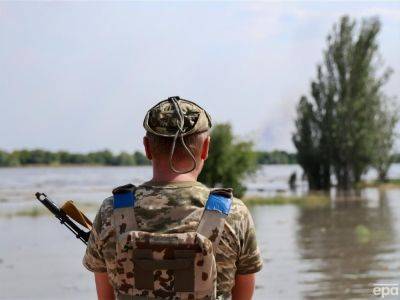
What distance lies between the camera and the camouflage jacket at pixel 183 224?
2652 mm

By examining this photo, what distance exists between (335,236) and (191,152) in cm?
1740

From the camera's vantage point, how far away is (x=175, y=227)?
2641 millimetres

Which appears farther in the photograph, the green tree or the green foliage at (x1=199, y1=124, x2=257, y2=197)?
the green tree

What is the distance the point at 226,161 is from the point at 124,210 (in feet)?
106

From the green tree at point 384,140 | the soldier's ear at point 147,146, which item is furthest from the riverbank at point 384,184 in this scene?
the soldier's ear at point 147,146

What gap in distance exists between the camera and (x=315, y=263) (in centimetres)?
1407

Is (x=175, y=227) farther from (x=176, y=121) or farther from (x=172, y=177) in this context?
(x=176, y=121)

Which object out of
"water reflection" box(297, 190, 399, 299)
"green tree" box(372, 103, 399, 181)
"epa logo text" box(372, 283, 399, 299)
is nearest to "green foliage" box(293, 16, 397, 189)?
"green tree" box(372, 103, 399, 181)

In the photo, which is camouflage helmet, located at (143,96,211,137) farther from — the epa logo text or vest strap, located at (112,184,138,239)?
the epa logo text

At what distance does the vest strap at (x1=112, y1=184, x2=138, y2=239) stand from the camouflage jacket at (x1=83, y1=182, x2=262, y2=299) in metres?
0.02

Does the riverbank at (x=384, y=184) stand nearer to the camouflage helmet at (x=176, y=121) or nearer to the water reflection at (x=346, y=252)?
the water reflection at (x=346, y=252)

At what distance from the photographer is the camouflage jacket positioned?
2.65 m

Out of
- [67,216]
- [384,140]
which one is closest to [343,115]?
[384,140]

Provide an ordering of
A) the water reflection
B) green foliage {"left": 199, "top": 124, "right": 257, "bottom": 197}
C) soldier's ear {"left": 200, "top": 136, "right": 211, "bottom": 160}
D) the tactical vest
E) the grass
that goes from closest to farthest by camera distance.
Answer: the tactical vest
soldier's ear {"left": 200, "top": 136, "right": 211, "bottom": 160}
the water reflection
green foliage {"left": 199, "top": 124, "right": 257, "bottom": 197}
the grass
